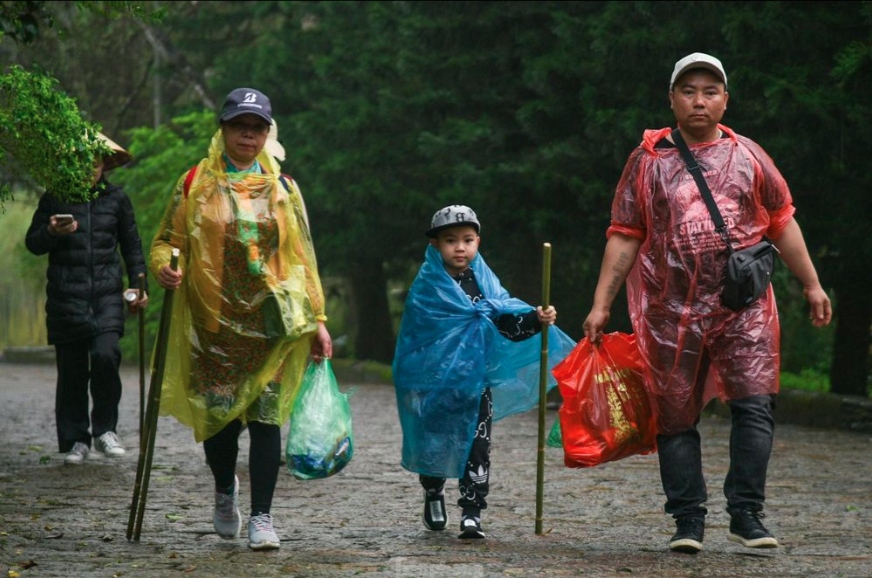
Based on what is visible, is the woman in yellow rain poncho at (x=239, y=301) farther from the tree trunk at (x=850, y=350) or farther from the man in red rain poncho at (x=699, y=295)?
the tree trunk at (x=850, y=350)

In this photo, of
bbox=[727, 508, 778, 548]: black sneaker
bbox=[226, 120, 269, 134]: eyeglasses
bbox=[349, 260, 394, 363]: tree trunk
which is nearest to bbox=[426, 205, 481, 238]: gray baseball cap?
bbox=[226, 120, 269, 134]: eyeglasses

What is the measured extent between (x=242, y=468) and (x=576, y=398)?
3.80m

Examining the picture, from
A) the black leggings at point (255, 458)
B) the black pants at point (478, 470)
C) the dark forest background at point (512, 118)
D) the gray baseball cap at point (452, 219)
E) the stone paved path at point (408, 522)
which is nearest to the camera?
the stone paved path at point (408, 522)

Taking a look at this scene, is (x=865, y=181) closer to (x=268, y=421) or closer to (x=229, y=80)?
(x=268, y=421)

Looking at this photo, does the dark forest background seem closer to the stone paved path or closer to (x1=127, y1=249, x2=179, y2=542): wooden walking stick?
(x1=127, y1=249, x2=179, y2=542): wooden walking stick

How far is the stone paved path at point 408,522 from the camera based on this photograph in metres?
6.16

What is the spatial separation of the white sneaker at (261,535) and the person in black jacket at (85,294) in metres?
3.38

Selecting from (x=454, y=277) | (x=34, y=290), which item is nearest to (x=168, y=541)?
(x=454, y=277)

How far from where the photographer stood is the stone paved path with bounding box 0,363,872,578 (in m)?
6.16

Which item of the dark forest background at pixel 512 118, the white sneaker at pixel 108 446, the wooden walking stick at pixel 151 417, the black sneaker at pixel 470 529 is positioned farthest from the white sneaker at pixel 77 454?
the black sneaker at pixel 470 529

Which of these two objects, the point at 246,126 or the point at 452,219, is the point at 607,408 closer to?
the point at 452,219

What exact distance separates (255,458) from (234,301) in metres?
0.65

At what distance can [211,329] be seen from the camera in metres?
6.72

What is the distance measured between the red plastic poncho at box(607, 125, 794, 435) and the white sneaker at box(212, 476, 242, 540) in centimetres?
181
